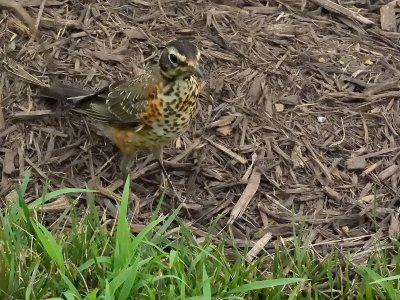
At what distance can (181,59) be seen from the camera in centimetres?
425

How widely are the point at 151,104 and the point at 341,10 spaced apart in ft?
6.52

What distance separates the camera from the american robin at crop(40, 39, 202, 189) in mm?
4344

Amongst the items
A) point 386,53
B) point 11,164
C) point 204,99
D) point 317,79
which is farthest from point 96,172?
point 386,53

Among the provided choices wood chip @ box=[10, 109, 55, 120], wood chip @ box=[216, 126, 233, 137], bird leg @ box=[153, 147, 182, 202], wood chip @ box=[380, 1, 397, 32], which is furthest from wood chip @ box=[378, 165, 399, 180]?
wood chip @ box=[10, 109, 55, 120]

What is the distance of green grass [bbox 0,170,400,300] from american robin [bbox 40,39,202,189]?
0.57 metres

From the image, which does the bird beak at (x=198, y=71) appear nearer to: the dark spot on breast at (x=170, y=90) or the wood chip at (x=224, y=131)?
the dark spot on breast at (x=170, y=90)

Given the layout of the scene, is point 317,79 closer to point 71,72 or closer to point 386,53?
point 386,53

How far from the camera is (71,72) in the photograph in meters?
5.27

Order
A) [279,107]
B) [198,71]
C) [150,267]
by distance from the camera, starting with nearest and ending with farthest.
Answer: [150,267], [198,71], [279,107]

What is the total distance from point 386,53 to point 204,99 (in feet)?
4.48

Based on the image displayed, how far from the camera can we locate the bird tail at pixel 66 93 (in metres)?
4.98

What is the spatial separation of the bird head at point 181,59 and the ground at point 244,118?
760 millimetres

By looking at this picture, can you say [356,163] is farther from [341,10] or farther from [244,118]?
[341,10]

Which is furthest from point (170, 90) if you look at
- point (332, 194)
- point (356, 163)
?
point (356, 163)
